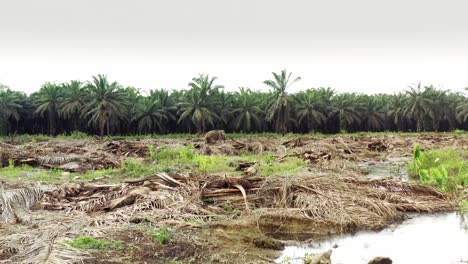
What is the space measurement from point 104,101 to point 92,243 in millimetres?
43616

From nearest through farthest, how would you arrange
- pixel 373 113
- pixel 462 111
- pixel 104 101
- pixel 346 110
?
1. pixel 104 101
2. pixel 462 111
3. pixel 346 110
4. pixel 373 113

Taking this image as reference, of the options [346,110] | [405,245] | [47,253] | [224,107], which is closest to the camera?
[47,253]

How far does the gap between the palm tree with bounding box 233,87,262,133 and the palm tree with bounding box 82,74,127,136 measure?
14030 millimetres

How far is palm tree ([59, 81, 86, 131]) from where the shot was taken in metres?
51.0

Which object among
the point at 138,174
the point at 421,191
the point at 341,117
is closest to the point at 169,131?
the point at 341,117

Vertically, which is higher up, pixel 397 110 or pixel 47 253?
pixel 397 110

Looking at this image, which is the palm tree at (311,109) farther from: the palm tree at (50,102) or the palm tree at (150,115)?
the palm tree at (50,102)

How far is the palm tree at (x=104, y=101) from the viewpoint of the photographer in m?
48.5

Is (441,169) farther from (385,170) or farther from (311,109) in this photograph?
(311,109)

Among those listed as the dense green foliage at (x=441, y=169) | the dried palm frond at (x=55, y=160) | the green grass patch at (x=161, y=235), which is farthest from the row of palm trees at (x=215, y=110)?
the green grass patch at (x=161, y=235)

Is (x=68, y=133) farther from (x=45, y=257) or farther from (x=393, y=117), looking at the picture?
(x=45, y=257)

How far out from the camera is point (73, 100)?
51.8m

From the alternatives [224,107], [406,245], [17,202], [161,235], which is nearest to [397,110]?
[224,107]

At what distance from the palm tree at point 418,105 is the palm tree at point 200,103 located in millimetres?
25345
